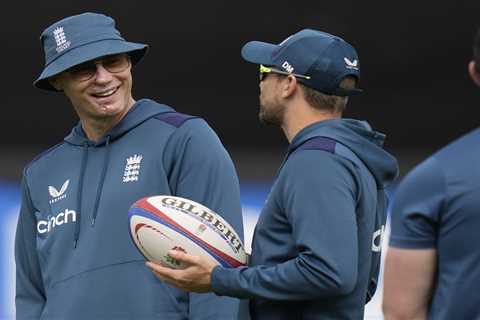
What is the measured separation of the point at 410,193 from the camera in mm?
2910

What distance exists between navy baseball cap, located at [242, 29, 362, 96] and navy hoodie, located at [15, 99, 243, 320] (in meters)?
0.40

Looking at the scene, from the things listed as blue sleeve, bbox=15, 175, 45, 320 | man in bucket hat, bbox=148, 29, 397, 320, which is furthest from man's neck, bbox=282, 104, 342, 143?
blue sleeve, bbox=15, 175, 45, 320

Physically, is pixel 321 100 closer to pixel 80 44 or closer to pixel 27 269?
pixel 80 44

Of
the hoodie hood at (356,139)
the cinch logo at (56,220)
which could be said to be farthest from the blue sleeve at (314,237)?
the cinch logo at (56,220)

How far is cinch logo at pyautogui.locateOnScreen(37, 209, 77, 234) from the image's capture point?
13.3ft

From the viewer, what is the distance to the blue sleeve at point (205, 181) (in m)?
3.89

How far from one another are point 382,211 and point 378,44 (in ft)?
11.2

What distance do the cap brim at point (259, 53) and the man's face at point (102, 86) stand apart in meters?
0.50

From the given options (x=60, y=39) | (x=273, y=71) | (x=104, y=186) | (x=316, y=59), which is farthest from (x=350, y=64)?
(x=60, y=39)

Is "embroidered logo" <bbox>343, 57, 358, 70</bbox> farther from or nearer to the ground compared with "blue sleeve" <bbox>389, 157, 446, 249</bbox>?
farther from the ground

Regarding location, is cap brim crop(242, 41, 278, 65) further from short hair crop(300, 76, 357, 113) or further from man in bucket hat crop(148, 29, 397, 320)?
short hair crop(300, 76, 357, 113)

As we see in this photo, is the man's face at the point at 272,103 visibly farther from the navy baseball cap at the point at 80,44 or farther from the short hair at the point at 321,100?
the navy baseball cap at the point at 80,44

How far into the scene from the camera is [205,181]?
394 cm

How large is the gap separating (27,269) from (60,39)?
77 cm
